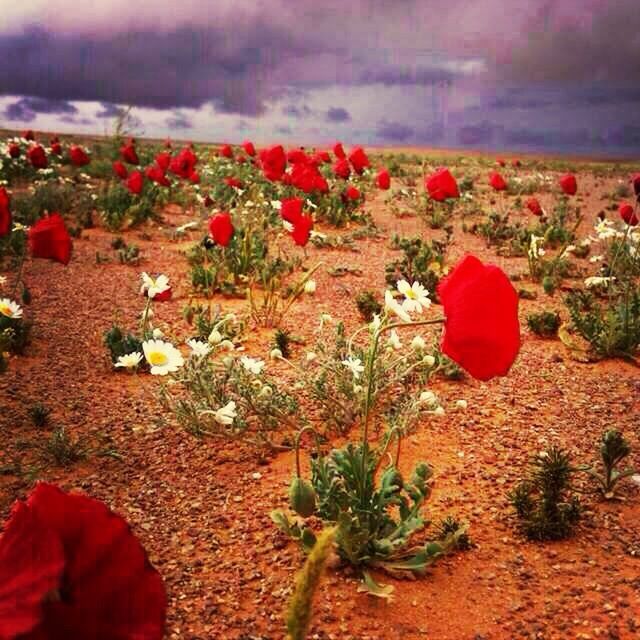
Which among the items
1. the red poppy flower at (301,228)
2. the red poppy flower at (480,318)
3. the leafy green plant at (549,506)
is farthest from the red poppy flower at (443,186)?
the red poppy flower at (480,318)

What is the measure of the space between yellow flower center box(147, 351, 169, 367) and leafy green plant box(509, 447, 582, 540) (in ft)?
5.26

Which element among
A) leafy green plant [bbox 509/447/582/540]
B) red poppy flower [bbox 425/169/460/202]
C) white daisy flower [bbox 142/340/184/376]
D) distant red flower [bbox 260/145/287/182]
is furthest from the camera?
distant red flower [bbox 260/145/287/182]

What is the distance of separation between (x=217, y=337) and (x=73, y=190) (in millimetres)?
10078

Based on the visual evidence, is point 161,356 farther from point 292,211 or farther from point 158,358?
point 292,211

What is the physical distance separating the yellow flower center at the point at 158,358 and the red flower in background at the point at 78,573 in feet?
7.57

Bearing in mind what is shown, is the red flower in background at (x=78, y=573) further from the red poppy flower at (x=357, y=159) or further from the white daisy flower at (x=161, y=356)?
the red poppy flower at (x=357, y=159)

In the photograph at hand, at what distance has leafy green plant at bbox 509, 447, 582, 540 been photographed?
251 centimetres

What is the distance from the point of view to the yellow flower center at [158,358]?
3.08m

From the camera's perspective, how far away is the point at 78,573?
2.50ft

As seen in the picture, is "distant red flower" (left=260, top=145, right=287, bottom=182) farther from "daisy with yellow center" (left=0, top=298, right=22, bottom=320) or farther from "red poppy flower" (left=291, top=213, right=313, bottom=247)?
"daisy with yellow center" (left=0, top=298, right=22, bottom=320)

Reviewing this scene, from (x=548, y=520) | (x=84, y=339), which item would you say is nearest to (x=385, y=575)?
(x=548, y=520)

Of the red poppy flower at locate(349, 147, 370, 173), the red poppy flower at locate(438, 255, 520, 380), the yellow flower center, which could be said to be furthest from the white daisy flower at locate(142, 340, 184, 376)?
the red poppy flower at locate(349, 147, 370, 173)

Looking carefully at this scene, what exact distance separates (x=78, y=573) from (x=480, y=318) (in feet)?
4.04

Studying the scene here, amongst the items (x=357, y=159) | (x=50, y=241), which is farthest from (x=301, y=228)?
(x=357, y=159)
